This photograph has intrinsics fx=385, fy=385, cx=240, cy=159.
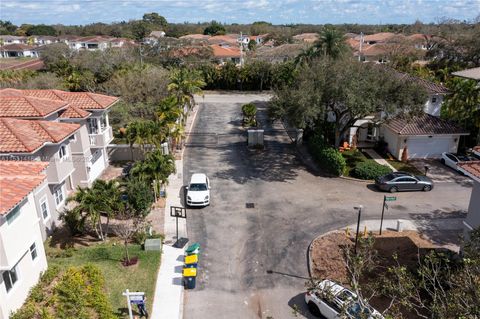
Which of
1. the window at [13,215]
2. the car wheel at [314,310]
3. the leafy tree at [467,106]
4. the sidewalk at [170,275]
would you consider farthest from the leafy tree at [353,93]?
the window at [13,215]

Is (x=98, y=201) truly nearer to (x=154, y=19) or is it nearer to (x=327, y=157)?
(x=327, y=157)

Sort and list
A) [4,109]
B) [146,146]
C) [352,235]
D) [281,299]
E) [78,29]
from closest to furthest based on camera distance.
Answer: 1. [281,299]
2. [352,235]
3. [4,109]
4. [146,146]
5. [78,29]

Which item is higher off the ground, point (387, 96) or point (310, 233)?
point (387, 96)

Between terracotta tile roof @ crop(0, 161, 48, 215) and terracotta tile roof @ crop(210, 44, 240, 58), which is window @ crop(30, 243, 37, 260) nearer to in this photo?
terracotta tile roof @ crop(0, 161, 48, 215)

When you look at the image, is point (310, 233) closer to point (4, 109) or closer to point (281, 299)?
point (281, 299)

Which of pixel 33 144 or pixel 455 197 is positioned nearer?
pixel 33 144

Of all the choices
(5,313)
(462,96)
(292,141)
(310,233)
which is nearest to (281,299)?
(310,233)

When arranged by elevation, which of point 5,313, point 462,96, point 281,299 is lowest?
point 281,299
